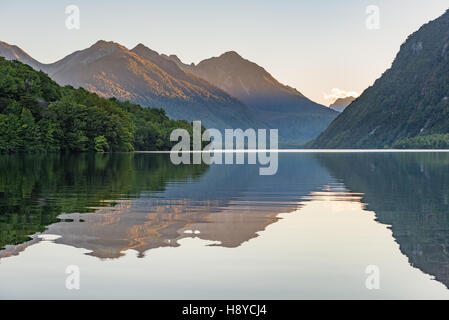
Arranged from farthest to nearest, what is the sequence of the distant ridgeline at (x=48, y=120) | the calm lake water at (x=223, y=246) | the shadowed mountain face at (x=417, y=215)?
1. the distant ridgeline at (x=48, y=120)
2. the shadowed mountain face at (x=417, y=215)
3. the calm lake water at (x=223, y=246)

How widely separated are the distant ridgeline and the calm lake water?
11799 cm

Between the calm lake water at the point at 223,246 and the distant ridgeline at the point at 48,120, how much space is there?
118 m

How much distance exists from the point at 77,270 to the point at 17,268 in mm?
1588

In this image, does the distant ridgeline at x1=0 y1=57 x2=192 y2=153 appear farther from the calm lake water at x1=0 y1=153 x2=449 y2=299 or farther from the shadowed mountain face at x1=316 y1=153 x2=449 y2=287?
the calm lake water at x1=0 y1=153 x2=449 y2=299

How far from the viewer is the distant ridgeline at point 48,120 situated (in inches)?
5861

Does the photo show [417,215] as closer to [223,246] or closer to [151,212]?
[223,246]

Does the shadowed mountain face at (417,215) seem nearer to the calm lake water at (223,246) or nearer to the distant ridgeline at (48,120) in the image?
the calm lake water at (223,246)

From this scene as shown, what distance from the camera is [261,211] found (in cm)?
2964

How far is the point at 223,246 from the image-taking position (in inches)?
776

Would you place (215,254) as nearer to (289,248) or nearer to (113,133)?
(289,248)

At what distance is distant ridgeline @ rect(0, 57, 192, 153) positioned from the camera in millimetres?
148875

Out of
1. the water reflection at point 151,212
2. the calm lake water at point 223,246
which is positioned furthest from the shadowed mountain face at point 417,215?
the water reflection at point 151,212
